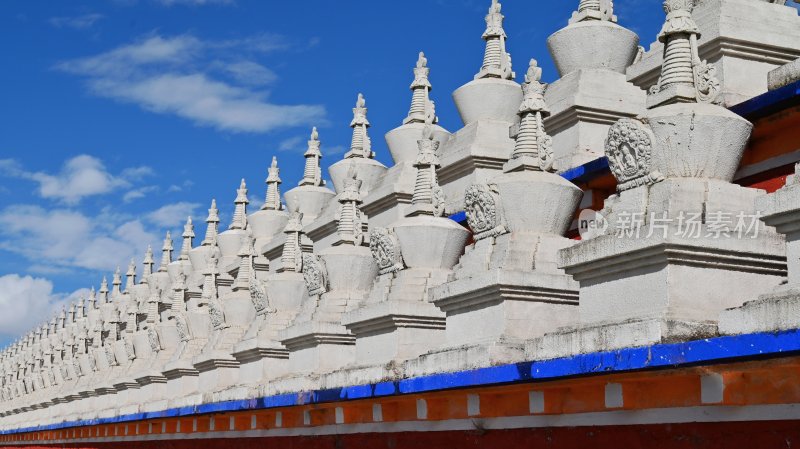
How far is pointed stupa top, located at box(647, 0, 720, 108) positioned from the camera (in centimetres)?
1112

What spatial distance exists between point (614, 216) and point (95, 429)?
85.9ft

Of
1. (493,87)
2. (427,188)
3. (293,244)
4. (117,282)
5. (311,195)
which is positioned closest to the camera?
(427,188)

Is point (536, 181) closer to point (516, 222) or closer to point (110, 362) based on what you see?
point (516, 222)

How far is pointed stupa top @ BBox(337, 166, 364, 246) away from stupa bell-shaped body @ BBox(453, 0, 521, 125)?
8.71 ft

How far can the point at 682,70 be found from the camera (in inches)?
442

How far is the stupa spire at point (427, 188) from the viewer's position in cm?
1576

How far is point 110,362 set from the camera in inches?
1341

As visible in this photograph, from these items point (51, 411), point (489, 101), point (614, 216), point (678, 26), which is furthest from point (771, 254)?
point (51, 411)

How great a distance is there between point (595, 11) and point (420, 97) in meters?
5.60

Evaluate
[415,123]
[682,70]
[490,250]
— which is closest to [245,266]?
[415,123]

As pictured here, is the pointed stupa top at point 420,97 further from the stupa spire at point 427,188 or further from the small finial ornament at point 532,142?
the small finial ornament at point 532,142

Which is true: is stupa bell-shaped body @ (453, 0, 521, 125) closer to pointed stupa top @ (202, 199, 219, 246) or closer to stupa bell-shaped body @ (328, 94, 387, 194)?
stupa bell-shaped body @ (328, 94, 387, 194)

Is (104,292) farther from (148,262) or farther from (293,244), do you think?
(293,244)

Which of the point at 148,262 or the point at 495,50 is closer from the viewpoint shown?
the point at 495,50
